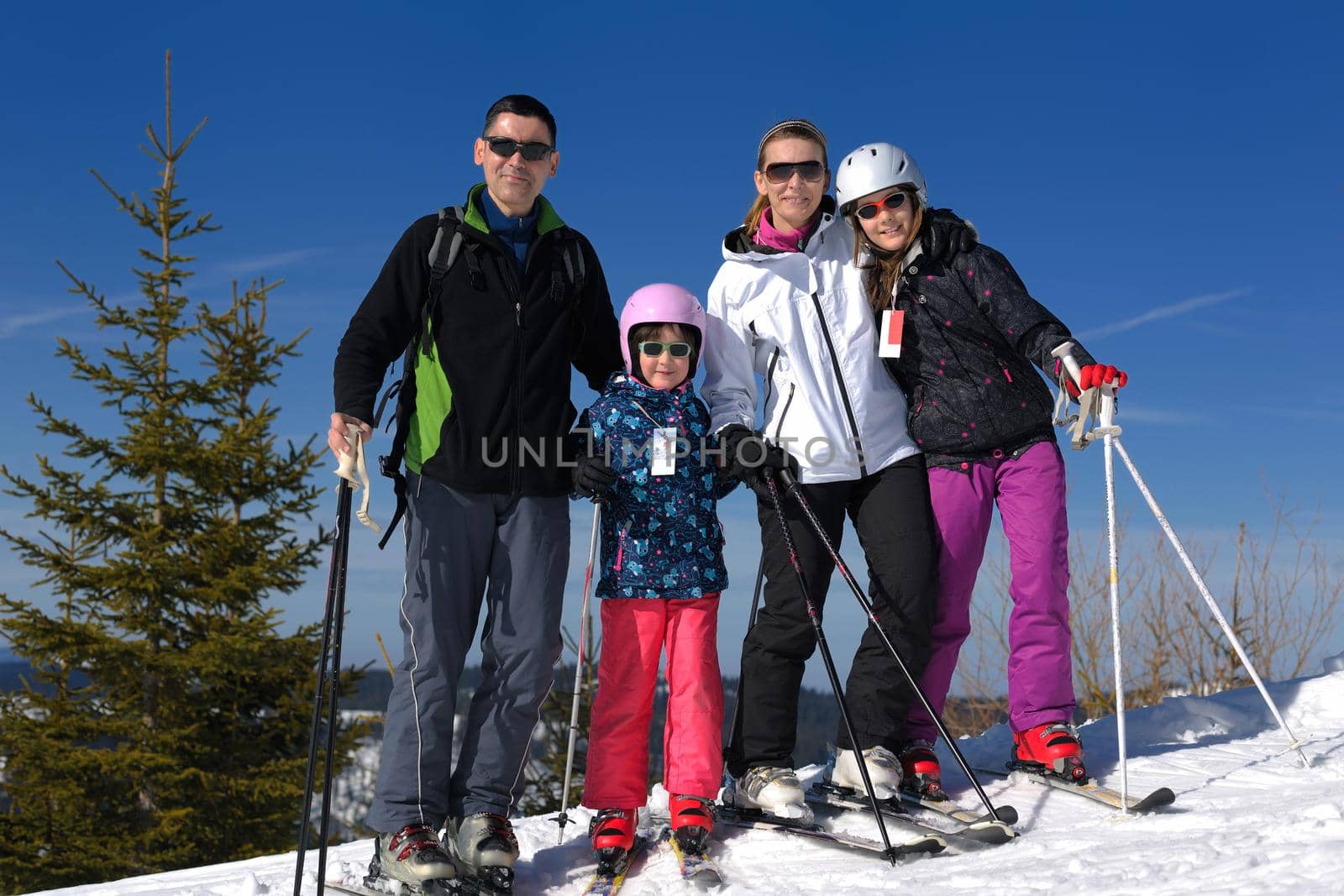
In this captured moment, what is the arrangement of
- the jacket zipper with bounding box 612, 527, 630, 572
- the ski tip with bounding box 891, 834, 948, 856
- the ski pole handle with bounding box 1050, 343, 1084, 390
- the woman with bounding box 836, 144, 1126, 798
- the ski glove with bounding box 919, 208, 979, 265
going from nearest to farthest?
the ski tip with bounding box 891, 834, 948, 856
the jacket zipper with bounding box 612, 527, 630, 572
the ski pole handle with bounding box 1050, 343, 1084, 390
the woman with bounding box 836, 144, 1126, 798
the ski glove with bounding box 919, 208, 979, 265

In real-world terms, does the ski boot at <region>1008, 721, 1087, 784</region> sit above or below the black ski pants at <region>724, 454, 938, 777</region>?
below

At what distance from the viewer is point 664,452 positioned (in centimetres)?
377

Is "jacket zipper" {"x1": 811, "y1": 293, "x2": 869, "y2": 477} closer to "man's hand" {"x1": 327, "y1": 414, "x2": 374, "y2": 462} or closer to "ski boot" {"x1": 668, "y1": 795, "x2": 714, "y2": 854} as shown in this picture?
"ski boot" {"x1": 668, "y1": 795, "x2": 714, "y2": 854}

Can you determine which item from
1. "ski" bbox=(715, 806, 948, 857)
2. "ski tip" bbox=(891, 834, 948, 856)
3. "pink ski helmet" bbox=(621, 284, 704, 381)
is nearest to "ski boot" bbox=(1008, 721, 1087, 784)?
"ski" bbox=(715, 806, 948, 857)

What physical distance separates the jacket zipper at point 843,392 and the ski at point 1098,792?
1.51 meters

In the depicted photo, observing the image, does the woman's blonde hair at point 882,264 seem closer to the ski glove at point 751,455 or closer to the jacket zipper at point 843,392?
the jacket zipper at point 843,392

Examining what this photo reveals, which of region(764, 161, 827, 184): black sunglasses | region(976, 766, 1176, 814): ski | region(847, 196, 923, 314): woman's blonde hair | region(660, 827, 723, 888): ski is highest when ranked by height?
region(764, 161, 827, 184): black sunglasses

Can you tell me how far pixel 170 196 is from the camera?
1576 cm

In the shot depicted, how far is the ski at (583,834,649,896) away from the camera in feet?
11.7

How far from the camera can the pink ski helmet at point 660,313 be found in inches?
151

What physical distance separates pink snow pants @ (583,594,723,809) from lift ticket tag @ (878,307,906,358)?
1210mm

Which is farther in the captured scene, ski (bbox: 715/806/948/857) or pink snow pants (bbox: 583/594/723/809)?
pink snow pants (bbox: 583/594/723/809)

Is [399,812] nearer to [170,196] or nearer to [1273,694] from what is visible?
[1273,694]

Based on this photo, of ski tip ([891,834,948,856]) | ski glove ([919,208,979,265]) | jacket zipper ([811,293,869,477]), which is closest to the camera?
ski tip ([891,834,948,856])
